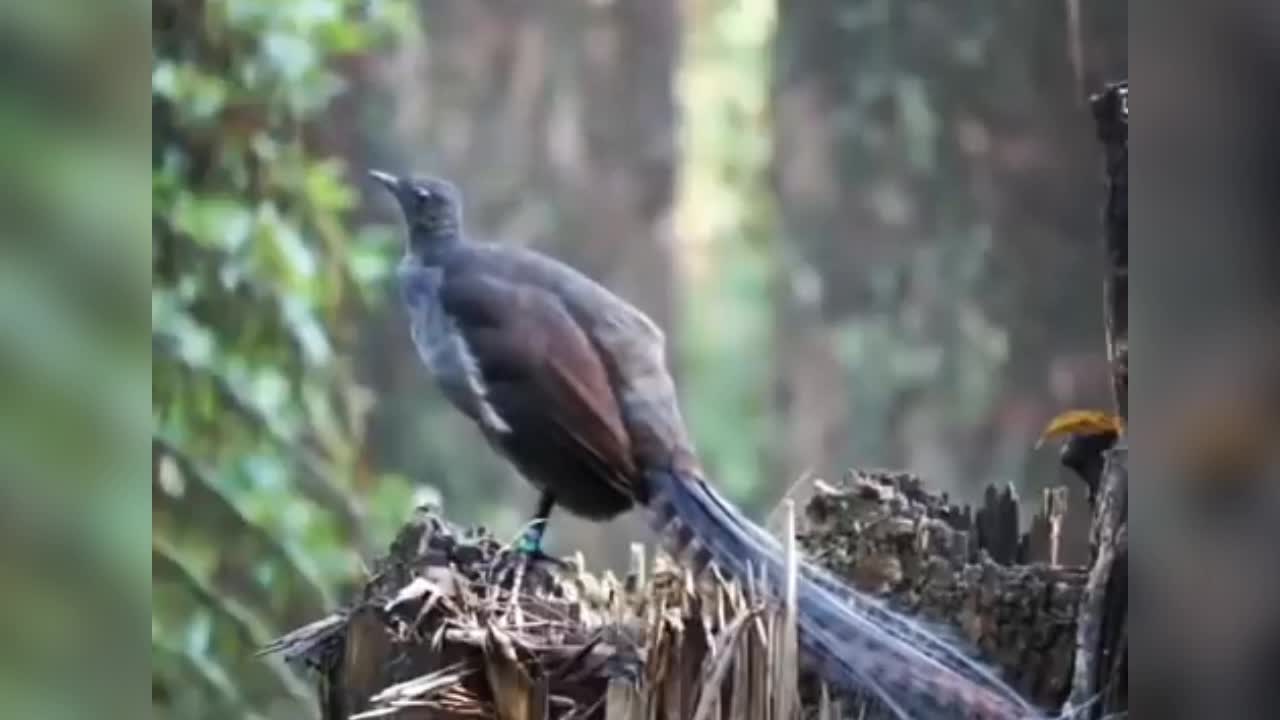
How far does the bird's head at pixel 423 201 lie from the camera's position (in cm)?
111

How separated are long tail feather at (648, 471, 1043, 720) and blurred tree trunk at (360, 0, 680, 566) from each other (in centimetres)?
6

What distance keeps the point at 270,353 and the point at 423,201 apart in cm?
17

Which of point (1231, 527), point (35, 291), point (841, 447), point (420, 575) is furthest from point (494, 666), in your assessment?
point (1231, 527)

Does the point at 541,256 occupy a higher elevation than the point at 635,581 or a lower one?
higher

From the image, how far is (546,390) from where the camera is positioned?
1119 millimetres

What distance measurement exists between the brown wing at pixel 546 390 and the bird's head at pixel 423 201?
0.14ft

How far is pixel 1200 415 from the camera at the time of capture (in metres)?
1.06

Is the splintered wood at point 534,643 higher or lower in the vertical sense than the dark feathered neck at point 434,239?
lower

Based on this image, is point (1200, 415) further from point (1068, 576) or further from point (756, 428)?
point (756, 428)

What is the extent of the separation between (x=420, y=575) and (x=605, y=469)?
6.7 inches

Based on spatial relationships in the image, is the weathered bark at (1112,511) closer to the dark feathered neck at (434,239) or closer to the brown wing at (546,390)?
the brown wing at (546,390)

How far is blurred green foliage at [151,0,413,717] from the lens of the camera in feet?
3.60

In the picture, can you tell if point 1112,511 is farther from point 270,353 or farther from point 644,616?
point 270,353

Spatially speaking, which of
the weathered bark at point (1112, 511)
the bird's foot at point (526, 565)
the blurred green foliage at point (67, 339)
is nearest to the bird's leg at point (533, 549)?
the bird's foot at point (526, 565)
